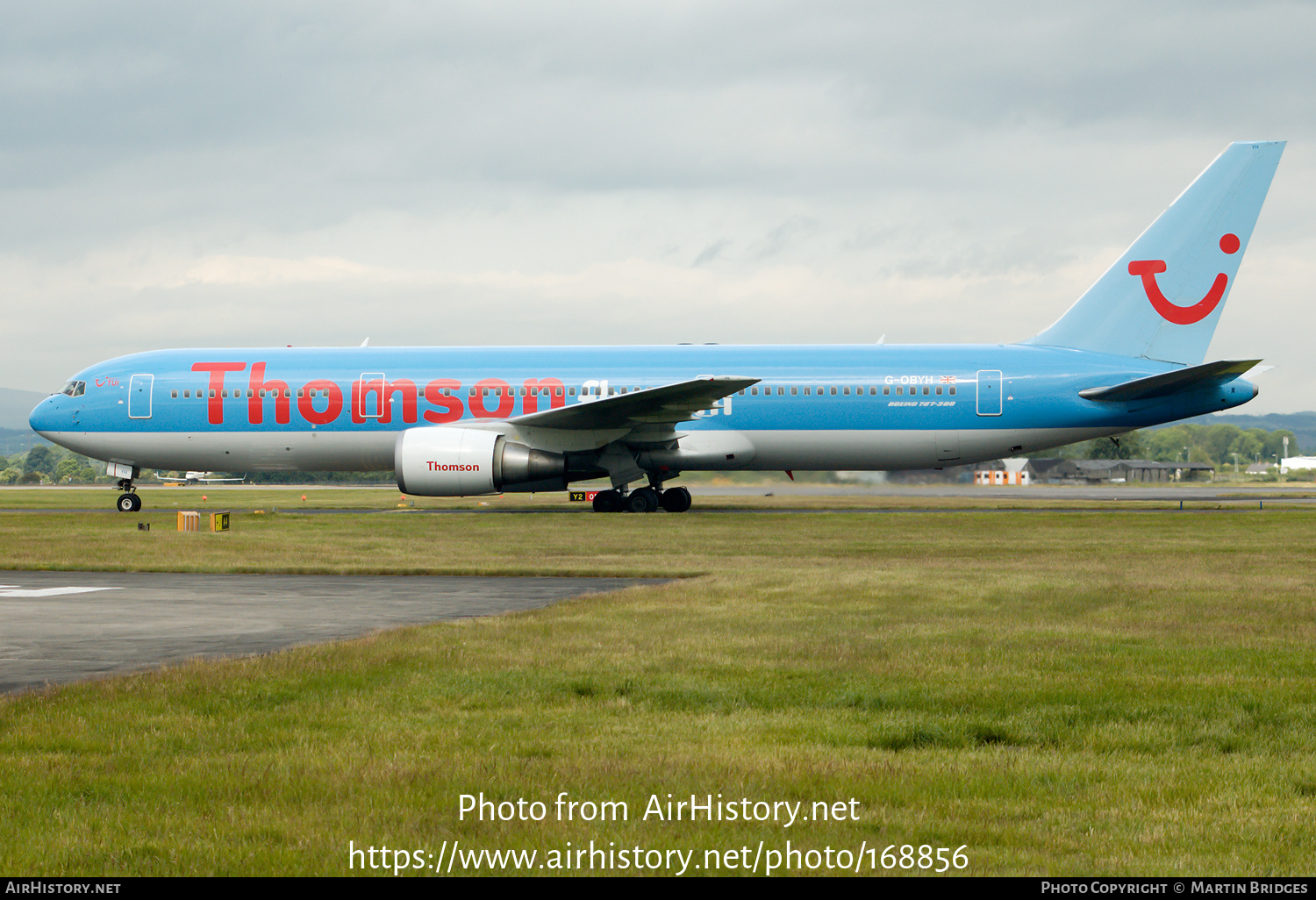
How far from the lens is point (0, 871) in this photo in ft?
13.1

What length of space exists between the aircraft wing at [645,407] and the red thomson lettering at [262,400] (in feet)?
19.7

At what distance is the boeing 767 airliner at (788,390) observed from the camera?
27531 millimetres

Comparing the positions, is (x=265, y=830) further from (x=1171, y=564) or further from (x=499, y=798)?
(x=1171, y=564)

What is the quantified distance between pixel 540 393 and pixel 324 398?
17.6ft

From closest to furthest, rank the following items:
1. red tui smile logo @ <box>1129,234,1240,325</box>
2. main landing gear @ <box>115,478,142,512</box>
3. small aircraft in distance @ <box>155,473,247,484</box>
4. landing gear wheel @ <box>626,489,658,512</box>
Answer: landing gear wheel @ <box>626,489,658,512</box> → red tui smile logo @ <box>1129,234,1240,325</box> → main landing gear @ <box>115,478,142,512</box> → small aircraft in distance @ <box>155,473,247,484</box>

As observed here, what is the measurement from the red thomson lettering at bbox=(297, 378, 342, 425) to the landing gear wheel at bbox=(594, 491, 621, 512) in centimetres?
678

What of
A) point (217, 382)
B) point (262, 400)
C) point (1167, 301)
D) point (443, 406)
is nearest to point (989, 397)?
point (1167, 301)

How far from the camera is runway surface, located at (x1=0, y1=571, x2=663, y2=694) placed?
27.8 feet

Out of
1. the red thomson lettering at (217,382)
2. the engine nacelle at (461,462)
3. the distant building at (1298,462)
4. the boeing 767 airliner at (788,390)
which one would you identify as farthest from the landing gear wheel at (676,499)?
the distant building at (1298,462)

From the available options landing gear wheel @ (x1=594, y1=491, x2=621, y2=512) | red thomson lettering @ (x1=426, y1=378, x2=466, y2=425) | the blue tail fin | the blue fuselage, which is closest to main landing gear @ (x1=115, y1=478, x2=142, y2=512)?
the blue fuselage

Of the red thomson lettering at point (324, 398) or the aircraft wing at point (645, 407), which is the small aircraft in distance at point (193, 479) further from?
the aircraft wing at point (645, 407)

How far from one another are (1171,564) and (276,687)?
12.4 meters

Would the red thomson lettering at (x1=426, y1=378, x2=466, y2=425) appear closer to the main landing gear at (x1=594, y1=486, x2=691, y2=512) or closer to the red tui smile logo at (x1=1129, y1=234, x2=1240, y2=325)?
the main landing gear at (x1=594, y1=486, x2=691, y2=512)

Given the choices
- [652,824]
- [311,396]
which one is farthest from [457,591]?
[311,396]
